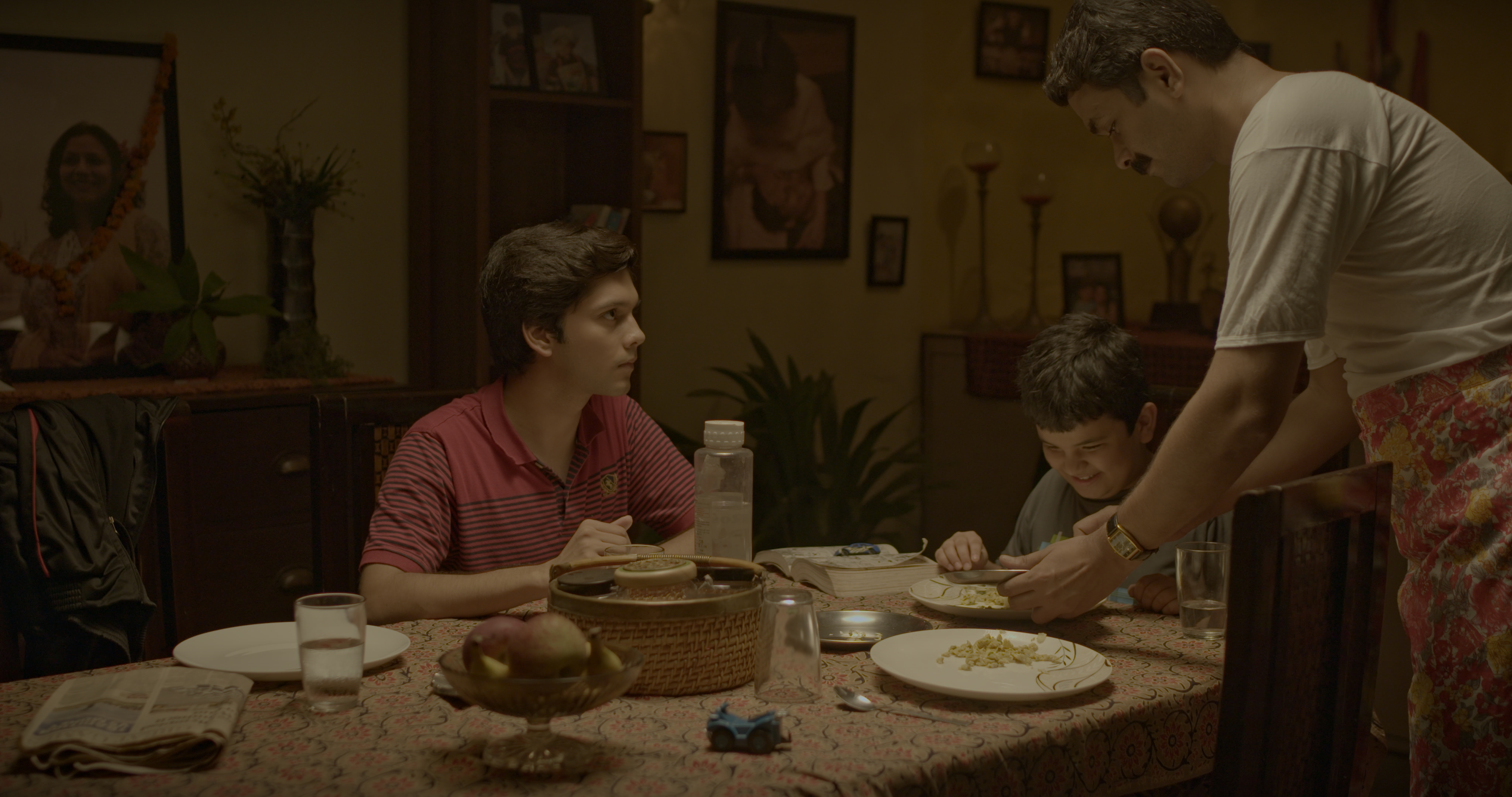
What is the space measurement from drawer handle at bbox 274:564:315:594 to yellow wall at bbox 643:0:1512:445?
4.56 feet

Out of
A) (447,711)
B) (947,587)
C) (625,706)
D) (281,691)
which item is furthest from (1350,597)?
(281,691)

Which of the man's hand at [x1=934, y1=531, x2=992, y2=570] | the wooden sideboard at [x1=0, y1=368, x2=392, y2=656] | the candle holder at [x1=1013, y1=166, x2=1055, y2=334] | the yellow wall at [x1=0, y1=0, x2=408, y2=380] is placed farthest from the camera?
the candle holder at [x1=1013, y1=166, x2=1055, y2=334]

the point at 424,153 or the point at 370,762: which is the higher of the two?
the point at 424,153

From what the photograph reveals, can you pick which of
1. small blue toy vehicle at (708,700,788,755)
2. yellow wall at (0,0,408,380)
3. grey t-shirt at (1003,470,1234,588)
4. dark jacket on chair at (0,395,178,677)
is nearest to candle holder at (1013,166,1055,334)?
yellow wall at (0,0,408,380)

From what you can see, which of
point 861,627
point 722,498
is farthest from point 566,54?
point 861,627

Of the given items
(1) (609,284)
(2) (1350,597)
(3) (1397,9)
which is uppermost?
(3) (1397,9)

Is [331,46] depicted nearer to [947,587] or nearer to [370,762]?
[947,587]

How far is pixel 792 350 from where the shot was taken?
4.51 meters

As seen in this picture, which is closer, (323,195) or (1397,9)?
(323,195)

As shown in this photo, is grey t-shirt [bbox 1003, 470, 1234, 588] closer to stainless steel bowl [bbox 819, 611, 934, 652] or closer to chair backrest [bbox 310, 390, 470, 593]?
stainless steel bowl [bbox 819, 611, 934, 652]

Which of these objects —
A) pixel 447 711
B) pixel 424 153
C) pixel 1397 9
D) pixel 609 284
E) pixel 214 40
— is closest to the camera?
pixel 447 711

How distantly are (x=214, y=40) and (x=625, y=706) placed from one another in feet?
8.96

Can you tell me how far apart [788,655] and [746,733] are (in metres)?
0.16

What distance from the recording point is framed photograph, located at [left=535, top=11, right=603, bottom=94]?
353 centimetres
